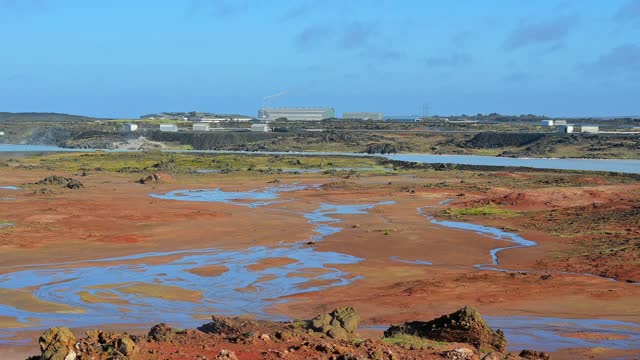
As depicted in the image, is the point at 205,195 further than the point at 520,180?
No

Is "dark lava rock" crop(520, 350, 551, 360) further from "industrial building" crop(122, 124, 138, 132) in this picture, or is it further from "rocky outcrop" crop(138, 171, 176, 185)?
"industrial building" crop(122, 124, 138, 132)

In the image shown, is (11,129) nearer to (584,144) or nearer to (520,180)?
(584,144)

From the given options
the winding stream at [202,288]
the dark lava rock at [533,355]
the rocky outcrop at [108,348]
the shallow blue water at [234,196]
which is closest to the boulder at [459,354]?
the dark lava rock at [533,355]

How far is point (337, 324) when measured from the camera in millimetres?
15727

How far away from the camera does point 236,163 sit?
91250 millimetres

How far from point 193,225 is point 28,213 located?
864cm

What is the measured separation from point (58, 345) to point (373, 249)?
20151 millimetres

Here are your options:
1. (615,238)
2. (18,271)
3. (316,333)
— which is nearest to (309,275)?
(18,271)

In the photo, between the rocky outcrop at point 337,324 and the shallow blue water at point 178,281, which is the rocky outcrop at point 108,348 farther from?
the shallow blue water at point 178,281

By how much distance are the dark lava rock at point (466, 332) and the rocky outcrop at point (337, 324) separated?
2.97 feet

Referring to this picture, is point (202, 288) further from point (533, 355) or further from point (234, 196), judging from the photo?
point (234, 196)

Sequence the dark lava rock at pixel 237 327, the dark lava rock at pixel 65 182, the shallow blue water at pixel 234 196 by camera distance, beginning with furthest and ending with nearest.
A: 1. the dark lava rock at pixel 65 182
2. the shallow blue water at pixel 234 196
3. the dark lava rock at pixel 237 327

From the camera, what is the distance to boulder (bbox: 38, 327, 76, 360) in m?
12.8

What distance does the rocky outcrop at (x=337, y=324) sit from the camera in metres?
15.3
